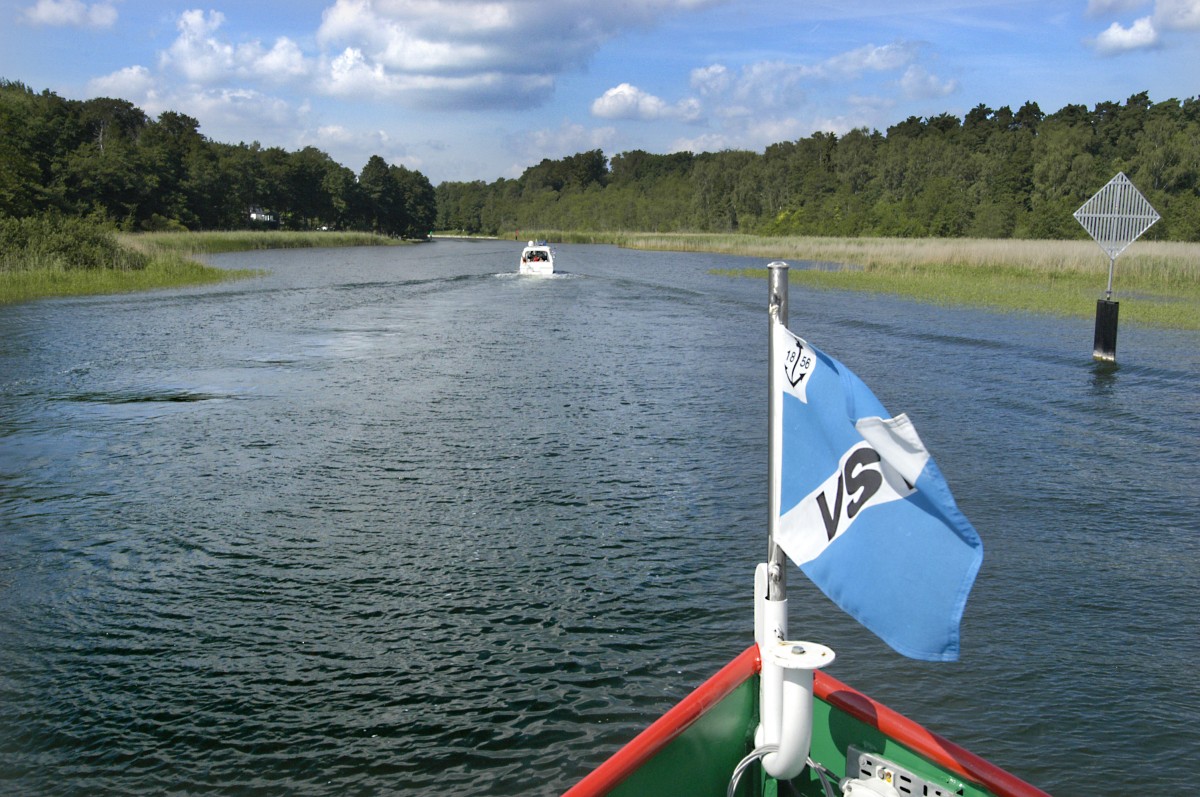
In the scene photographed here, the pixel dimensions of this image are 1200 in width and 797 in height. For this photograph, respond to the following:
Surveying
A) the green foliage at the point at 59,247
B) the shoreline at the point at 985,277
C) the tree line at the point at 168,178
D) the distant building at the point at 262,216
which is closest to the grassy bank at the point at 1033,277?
the shoreline at the point at 985,277

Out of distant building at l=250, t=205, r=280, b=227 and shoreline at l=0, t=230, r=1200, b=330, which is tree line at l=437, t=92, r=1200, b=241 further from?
distant building at l=250, t=205, r=280, b=227

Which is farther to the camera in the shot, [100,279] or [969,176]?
[969,176]

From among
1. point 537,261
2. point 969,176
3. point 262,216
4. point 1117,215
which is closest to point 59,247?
point 537,261

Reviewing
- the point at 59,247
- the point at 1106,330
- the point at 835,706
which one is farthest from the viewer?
the point at 59,247

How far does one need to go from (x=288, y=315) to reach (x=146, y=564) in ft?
83.9

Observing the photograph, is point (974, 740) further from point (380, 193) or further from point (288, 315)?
point (380, 193)

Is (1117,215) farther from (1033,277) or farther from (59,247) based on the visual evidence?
(59,247)

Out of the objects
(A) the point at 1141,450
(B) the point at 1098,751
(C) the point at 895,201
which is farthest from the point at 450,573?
(C) the point at 895,201

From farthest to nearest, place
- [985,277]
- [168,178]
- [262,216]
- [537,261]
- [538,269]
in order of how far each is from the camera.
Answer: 1. [262,216]
2. [168,178]
3. [537,261]
4. [538,269]
5. [985,277]

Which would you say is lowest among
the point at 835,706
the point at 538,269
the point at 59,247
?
the point at 835,706

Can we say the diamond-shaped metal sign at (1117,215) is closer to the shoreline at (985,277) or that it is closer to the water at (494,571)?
the water at (494,571)

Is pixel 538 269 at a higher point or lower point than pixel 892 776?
higher

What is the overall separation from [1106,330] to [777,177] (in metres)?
128

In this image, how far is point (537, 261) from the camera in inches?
2159
